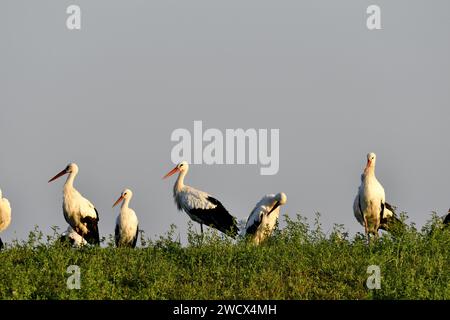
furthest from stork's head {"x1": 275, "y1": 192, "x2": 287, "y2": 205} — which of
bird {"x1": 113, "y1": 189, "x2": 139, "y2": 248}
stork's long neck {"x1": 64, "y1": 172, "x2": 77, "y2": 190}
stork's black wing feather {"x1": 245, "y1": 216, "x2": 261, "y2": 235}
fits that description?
stork's long neck {"x1": 64, "y1": 172, "x2": 77, "y2": 190}

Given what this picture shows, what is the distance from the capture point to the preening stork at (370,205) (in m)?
20.9

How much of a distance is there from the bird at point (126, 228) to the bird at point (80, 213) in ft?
1.32

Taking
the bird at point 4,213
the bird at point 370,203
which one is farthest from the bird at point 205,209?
the bird at point 4,213

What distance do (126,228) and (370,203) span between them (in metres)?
4.45

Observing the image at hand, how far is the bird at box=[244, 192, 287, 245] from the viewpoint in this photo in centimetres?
2103

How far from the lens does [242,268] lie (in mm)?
16703

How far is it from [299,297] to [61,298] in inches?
112

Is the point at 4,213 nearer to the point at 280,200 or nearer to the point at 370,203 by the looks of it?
the point at 280,200

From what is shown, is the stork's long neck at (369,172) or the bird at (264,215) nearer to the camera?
the bird at (264,215)

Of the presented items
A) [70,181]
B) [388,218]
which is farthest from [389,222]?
[70,181]

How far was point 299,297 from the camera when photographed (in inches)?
611

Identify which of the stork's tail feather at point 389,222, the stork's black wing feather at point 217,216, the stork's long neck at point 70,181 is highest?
the stork's long neck at point 70,181

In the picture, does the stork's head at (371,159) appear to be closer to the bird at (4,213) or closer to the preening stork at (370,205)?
the preening stork at (370,205)
